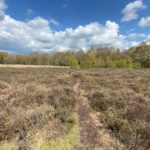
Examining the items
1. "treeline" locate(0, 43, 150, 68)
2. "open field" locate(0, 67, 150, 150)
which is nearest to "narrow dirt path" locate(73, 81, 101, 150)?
"open field" locate(0, 67, 150, 150)

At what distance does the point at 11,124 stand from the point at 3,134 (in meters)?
0.41

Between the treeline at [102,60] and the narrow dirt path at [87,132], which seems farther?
the treeline at [102,60]

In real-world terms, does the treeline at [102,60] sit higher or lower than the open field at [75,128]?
higher

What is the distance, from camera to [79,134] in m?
5.75

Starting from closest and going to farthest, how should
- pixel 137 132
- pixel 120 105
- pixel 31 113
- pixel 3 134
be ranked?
pixel 3 134 → pixel 137 132 → pixel 31 113 → pixel 120 105

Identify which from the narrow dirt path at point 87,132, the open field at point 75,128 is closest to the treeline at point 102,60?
the narrow dirt path at point 87,132

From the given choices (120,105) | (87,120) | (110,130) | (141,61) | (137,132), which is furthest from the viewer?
(141,61)

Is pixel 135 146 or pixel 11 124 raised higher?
pixel 11 124

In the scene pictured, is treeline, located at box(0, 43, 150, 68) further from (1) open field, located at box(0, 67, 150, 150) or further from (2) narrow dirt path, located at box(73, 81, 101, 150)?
(1) open field, located at box(0, 67, 150, 150)

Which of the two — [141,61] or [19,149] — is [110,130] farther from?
[141,61]

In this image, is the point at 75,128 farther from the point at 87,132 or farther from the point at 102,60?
the point at 102,60

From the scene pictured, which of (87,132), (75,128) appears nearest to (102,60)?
(75,128)

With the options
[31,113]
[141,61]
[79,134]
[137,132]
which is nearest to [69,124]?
[79,134]

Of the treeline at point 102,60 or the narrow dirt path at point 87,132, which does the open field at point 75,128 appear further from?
the treeline at point 102,60
